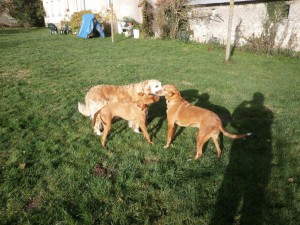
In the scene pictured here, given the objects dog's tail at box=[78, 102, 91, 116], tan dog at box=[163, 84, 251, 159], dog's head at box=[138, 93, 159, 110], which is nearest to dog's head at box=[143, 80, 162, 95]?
tan dog at box=[163, 84, 251, 159]

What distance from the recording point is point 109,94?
552 cm

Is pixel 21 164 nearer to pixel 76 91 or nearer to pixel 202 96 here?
pixel 76 91

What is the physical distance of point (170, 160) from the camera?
4402 millimetres

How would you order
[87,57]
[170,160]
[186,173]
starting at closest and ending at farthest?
[186,173] < [170,160] < [87,57]

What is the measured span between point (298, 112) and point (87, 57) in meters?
10.7

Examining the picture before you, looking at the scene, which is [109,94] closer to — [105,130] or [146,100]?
[105,130]

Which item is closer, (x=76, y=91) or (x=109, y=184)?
(x=109, y=184)

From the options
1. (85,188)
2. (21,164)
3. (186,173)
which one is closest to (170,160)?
(186,173)

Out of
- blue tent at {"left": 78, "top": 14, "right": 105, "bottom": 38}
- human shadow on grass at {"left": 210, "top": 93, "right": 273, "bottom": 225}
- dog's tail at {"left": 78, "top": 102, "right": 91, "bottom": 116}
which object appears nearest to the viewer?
human shadow on grass at {"left": 210, "top": 93, "right": 273, "bottom": 225}

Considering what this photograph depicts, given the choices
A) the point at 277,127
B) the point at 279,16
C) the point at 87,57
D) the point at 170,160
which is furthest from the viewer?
the point at 279,16

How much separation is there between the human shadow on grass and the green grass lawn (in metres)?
0.02

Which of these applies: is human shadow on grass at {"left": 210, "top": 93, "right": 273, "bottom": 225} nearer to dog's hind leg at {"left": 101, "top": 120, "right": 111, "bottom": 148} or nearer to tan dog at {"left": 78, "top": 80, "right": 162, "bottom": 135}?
tan dog at {"left": 78, "top": 80, "right": 162, "bottom": 135}

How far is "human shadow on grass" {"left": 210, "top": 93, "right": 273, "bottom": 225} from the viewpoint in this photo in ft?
10.5

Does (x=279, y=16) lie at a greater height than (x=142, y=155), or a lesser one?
greater
